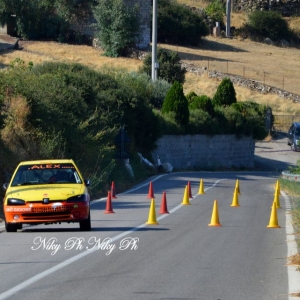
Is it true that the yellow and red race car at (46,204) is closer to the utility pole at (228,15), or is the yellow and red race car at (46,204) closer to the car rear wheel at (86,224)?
the car rear wheel at (86,224)

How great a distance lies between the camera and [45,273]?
1096 cm

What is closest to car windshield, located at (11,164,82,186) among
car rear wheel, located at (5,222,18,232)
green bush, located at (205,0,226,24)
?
car rear wheel, located at (5,222,18,232)

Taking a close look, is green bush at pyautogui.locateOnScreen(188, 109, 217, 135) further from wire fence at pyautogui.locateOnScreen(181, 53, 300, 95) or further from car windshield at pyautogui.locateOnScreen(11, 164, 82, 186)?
car windshield at pyautogui.locateOnScreen(11, 164, 82, 186)

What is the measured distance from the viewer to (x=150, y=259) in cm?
1235

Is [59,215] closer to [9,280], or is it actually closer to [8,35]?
[9,280]

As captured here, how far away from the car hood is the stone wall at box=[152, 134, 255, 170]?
26.4 m

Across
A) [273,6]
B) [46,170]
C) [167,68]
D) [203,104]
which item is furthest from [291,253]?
[273,6]

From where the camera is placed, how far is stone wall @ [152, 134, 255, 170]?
44.8m

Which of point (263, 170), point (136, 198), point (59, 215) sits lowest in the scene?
point (263, 170)

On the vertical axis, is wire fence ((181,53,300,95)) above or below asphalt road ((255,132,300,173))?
above

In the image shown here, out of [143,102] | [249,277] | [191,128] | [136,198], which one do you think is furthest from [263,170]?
[249,277]

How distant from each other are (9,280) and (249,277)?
332cm

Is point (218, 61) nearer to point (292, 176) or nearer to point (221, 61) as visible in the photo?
point (221, 61)

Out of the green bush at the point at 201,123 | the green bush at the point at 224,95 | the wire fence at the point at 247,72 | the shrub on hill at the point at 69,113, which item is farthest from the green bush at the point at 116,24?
the shrub on hill at the point at 69,113
